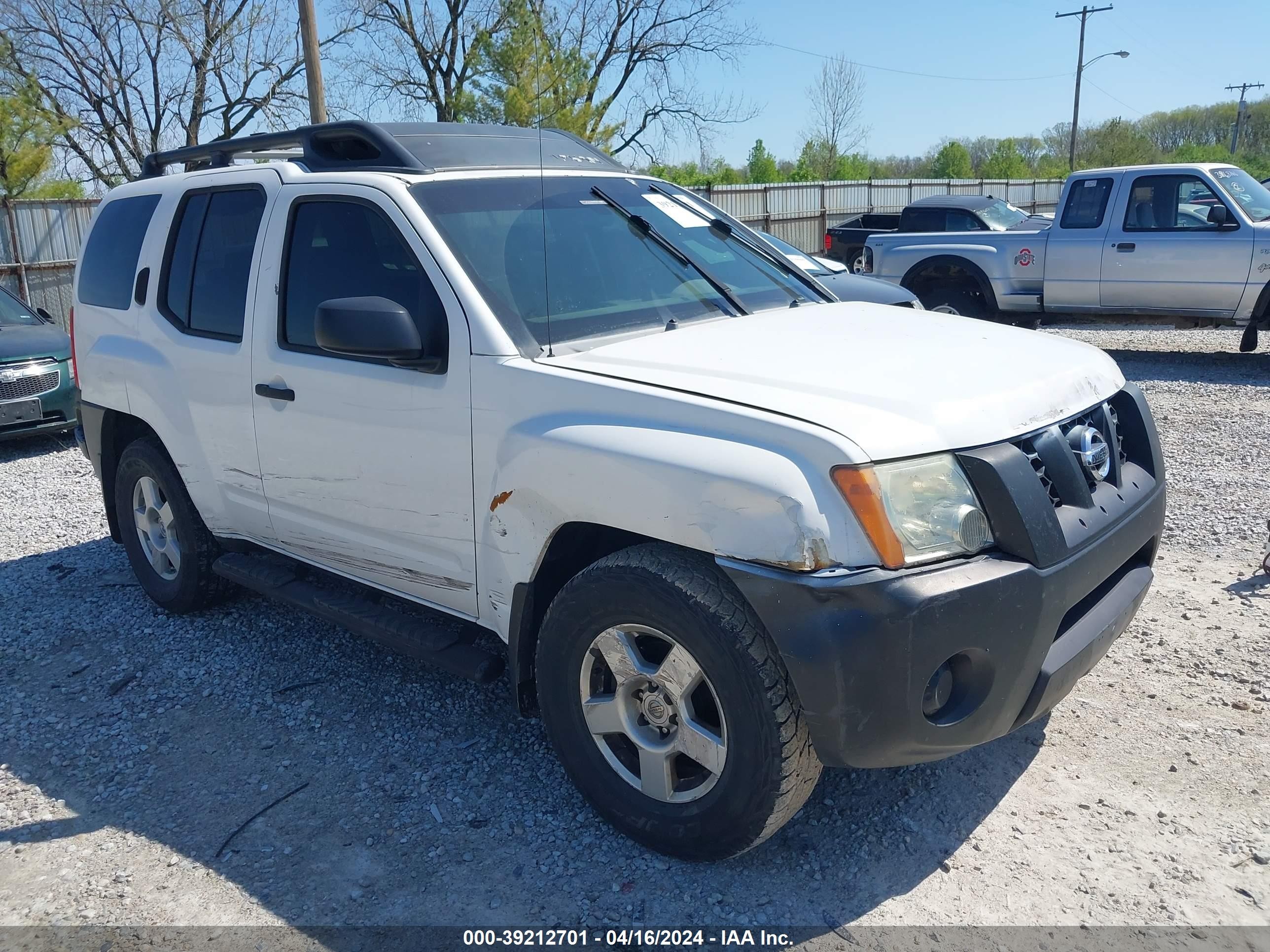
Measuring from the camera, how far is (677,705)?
277 cm

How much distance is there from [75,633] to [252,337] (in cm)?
190

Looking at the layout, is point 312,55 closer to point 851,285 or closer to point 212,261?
point 851,285

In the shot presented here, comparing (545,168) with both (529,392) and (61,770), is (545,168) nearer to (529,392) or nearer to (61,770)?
(529,392)

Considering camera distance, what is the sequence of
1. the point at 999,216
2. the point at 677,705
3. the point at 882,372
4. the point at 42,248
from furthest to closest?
1. the point at 42,248
2. the point at 999,216
3. the point at 882,372
4. the point at 677,705

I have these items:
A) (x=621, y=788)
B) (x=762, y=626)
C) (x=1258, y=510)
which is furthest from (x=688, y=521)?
(x=1258, y=510)

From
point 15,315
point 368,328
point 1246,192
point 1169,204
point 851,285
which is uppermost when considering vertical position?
point 1246,192

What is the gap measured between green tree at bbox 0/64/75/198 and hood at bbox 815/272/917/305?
2160 centimetres

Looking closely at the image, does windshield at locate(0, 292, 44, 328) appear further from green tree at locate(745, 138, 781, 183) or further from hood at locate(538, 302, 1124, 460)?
green tree at locate(745, 138, 781, 183)

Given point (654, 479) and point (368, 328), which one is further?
point (368, 328)

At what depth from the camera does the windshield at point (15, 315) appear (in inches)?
369

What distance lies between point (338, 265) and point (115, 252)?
5.87ft

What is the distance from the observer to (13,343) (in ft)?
28.4

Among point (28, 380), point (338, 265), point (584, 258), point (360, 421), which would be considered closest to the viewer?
point (360, 421)

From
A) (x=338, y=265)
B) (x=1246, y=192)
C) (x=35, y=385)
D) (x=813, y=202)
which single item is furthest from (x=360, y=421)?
(x=813, y=202)
